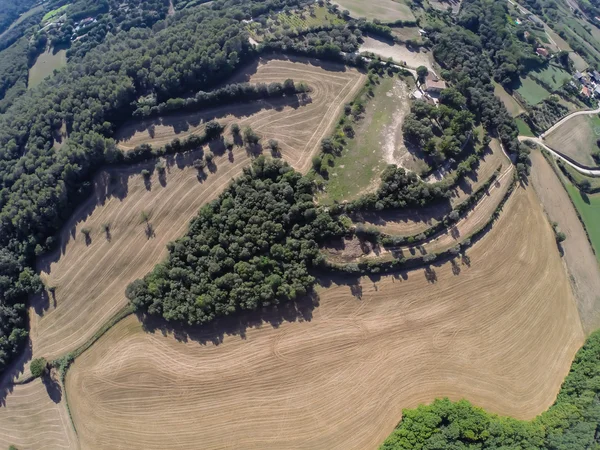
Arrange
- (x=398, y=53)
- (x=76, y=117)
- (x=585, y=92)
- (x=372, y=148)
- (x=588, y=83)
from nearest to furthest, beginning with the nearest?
(x=372, y=148)
(x=76, y=117)
(x=398, y=53)
(x=585, y=92)
(x=588, y=83)

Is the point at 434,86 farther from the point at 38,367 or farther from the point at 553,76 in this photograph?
the point at 38,367

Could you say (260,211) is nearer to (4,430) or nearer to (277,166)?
(277,166)

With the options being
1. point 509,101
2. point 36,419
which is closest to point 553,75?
point 509,101

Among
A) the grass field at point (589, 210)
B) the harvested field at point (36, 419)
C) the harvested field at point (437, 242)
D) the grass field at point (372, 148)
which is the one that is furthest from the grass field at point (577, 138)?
the harvested field at point (36, 419)

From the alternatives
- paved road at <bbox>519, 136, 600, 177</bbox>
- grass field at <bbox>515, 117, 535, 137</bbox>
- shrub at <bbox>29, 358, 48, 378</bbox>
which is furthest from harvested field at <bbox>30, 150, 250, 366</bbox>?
paved road at <bbox>519, 136, 600, 177</bbox>

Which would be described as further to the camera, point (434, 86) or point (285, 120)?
point (434, 86)
